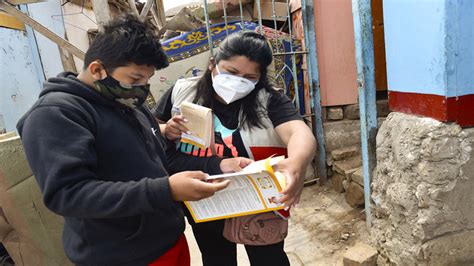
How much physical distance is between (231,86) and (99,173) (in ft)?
2.17

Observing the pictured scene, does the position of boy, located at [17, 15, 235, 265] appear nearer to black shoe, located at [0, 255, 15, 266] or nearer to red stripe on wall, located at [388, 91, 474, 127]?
red stripe on wall, located at [388, 91, 474, 127]

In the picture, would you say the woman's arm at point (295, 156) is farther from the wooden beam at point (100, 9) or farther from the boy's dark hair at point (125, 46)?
the wooden beam at point (100, 9)

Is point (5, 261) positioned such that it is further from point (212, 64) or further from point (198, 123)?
point (212, 64)

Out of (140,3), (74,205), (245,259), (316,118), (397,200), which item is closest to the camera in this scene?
(74,205)

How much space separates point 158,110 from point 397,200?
4.31 ft

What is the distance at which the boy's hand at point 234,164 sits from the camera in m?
1.26

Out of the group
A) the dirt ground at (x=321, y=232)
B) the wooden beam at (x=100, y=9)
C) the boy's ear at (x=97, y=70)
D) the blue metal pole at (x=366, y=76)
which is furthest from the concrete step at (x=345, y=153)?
the boy's ear at (x=97, y=70)

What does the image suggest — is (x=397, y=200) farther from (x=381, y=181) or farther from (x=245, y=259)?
(x=245, y=259)

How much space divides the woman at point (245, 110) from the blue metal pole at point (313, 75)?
2.06 m

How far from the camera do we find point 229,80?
55.3 inches

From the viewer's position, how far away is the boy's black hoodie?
0.85m

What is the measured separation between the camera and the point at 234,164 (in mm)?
1261

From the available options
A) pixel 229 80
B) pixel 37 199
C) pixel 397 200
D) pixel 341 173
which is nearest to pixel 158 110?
pixel 229 80

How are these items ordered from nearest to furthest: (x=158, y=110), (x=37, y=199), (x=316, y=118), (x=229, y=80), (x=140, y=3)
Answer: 1. (x=229, y=80)
2. (x=158, y=110)
3. (x=37, y=199)
4. (x=316, y=118)
5. (x=140, y=3)
